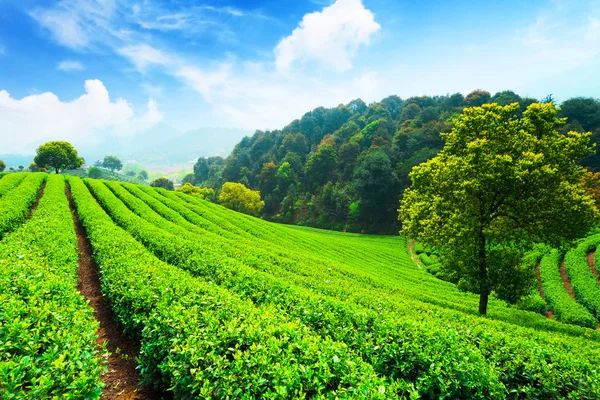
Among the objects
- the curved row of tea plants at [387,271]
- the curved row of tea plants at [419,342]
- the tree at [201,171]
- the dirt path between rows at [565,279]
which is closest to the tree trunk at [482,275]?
the curved row of tea plants at [387,271]

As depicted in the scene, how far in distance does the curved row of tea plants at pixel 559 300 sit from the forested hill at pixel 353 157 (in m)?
32.1

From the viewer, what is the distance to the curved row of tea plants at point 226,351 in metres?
4.70

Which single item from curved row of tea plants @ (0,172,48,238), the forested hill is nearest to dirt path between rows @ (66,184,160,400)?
curved row of tea plants @ (0,172,48,238)

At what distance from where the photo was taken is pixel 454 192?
16.9 meters

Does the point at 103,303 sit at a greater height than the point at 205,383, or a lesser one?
lesser

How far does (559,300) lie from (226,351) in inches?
1186

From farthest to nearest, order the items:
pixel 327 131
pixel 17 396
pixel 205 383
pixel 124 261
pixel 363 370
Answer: pixel 327 131, pixel 124 261, pixel 363 370, pixel 205 383, pixel 17 396

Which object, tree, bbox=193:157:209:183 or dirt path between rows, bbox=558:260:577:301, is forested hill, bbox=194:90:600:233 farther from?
dirt path between rows, bbox=558:260:577:301

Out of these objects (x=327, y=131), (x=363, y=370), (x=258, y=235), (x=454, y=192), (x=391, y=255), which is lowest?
(x=391, y=255)

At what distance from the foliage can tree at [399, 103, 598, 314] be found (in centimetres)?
7926

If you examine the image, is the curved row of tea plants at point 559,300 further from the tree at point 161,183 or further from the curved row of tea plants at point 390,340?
the tree at point 161,183

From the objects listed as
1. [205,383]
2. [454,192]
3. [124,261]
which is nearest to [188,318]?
[205,383]

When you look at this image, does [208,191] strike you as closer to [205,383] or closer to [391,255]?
[391,255]

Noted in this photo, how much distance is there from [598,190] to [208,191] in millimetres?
96450
